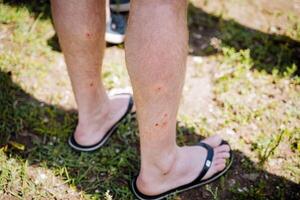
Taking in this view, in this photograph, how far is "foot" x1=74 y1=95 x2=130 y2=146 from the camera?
2082 millimetres

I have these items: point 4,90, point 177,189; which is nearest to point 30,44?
point 4,90

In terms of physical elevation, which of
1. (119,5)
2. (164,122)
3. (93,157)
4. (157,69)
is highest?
(157,69)

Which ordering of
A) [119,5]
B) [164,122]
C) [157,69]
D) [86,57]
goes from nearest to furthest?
[157,69], [164,122], [86,57], [119,5]

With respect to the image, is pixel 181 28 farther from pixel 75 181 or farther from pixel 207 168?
pixel 75 181

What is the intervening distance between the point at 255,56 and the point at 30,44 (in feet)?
5.59

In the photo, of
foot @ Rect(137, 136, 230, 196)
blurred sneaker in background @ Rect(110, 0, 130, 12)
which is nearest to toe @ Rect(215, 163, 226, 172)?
foot @ Rect(137, 136, 230, 196)

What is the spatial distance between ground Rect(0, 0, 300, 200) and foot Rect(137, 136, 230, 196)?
0.09 metres

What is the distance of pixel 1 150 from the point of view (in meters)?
2.04

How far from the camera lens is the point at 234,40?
115 inches

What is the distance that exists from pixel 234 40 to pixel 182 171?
140 cm

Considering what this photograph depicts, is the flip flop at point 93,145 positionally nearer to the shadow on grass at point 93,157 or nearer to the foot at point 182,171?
the shadow on grass at point 93,157

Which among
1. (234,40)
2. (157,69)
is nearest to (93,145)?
(157,69)

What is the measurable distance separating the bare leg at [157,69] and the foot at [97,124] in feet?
1.51

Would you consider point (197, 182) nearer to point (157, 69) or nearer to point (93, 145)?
point (93, 145)
